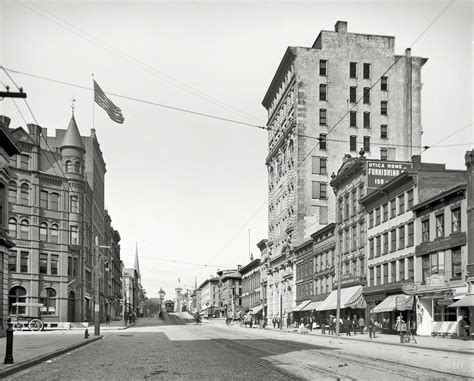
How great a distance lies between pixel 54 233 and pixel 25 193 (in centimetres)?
577

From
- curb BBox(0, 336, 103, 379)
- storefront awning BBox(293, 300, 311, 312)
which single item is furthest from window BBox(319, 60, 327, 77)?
curb BBox(0, 336, 103, 379)

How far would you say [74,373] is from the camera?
17.3 meters

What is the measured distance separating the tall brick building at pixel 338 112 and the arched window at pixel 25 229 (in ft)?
116

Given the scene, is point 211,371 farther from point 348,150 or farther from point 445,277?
point 348,150

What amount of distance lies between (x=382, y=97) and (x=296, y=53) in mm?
13102

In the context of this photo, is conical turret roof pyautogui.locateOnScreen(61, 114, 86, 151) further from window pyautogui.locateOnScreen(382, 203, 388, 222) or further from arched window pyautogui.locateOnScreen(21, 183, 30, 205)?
window pyautogui.locateOnScreen(382, 203, 388, 222)

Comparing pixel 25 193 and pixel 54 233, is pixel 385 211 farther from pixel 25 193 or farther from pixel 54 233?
pixel 25 193

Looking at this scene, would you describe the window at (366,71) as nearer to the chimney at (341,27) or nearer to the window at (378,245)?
the chimney at (341,27)

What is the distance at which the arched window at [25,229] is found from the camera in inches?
2603

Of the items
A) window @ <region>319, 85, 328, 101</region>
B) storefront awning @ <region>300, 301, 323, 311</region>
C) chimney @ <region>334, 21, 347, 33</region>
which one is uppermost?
chimney @ <region>334, 21, 347, 33</region>

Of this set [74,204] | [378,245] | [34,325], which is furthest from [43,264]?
[378,245]

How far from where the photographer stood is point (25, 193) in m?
66.9

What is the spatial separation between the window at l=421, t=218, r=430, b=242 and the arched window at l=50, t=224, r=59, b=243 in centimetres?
4108

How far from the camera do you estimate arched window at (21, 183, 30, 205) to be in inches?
2621
